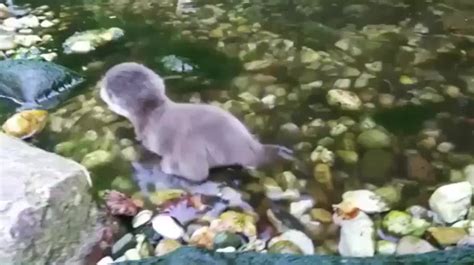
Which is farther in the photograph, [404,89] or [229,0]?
[229,0]

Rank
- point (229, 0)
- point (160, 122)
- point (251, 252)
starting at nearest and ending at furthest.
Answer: point (251, 252)
point (160, 122)
point (229, 0)

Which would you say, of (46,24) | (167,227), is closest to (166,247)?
(167,227)

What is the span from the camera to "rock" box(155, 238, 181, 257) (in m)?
0.92

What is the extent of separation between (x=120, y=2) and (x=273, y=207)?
68 cm

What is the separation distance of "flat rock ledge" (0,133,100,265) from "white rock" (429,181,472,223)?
436mm

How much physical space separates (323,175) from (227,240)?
0.19m

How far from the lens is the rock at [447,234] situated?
92cm

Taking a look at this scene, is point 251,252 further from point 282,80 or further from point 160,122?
point 282,80

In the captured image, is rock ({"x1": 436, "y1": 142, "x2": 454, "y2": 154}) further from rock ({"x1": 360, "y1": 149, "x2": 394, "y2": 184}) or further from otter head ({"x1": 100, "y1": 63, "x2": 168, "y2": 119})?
otter head ({"x1": 100, "y1": 63, "x2": 168, "y2": 119})

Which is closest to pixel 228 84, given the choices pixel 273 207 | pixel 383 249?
pixel 273 207

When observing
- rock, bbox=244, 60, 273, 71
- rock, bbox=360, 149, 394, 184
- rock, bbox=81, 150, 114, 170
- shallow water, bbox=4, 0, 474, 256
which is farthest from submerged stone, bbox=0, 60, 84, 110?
rock, bbox=360, 149, 394, 184

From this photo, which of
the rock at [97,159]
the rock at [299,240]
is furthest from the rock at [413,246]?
the rock at [97,159]

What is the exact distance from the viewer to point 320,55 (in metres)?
1.31

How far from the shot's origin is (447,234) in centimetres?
93
